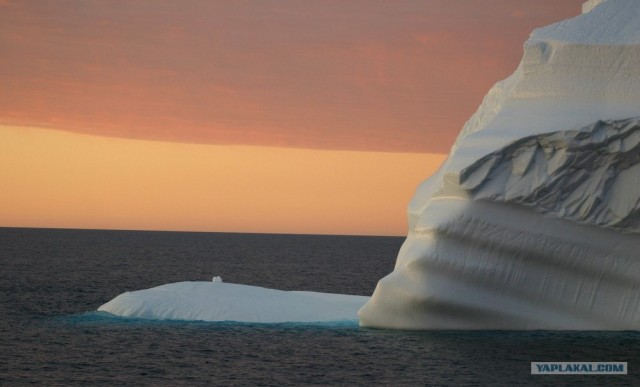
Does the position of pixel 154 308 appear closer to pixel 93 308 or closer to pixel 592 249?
pixel 93 308

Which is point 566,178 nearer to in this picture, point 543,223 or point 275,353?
point 543,223

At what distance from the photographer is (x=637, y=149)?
110ft

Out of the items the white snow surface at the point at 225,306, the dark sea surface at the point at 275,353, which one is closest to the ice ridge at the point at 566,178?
the dark sea surface at the point at 275,353

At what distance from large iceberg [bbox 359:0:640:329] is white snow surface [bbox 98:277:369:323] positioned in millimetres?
5817

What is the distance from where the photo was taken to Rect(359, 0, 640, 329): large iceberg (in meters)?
33.7

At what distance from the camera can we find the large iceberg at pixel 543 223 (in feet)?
111

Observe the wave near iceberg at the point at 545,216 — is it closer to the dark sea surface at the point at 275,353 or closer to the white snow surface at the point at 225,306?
the dark sea surface at the point at 275,353

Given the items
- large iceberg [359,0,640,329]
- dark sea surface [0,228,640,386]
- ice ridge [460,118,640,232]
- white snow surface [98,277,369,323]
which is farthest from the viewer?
white snow surface [98,277,369,323]

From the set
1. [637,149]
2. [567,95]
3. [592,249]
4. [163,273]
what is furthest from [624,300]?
[163,273]

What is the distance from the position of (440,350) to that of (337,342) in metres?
4.18

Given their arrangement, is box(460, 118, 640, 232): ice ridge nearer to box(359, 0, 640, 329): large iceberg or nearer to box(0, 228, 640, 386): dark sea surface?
box(359, 0, 640, 329): large iceberg

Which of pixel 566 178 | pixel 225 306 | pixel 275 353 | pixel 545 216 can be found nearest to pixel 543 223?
pixel 545 216

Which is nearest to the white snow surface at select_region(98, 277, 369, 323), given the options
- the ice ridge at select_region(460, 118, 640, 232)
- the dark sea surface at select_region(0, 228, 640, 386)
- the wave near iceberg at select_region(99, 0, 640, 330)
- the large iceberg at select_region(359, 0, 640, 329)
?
the dark sea surface at select_region(0, 228, 640, 386)

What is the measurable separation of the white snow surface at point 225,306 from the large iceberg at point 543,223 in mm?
5817
